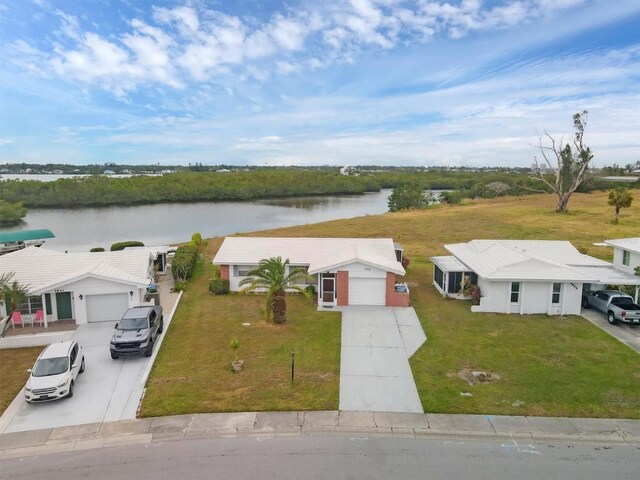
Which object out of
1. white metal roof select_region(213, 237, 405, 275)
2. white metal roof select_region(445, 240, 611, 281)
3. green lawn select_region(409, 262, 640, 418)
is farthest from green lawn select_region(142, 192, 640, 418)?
white metal roof select_region(213, 237, 405, 275)

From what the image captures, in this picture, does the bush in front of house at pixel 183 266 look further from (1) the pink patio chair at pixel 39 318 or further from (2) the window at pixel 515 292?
(2) the window at pixel 515 292

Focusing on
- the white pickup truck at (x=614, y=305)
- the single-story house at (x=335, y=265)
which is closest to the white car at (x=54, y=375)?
the single-story house at (x=335, y=265)

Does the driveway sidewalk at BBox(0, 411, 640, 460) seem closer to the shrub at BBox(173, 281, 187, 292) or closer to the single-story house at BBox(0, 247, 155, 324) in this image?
the single-story house at BBox(0, 247, 155, 324)

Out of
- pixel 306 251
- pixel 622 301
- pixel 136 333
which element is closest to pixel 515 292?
pixel 622 301

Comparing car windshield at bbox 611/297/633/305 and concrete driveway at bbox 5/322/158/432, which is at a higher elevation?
car windshield at bbox 611/297/633/305

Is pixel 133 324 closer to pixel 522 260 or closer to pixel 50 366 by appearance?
pixel 50 366

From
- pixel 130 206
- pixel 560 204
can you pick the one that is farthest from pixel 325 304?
pixel 130 206
